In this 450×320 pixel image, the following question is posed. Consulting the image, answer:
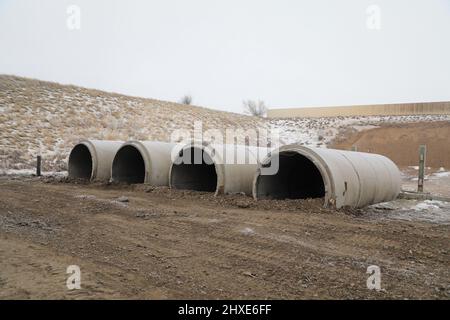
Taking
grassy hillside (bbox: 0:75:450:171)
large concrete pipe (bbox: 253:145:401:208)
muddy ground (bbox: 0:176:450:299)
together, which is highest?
grassy hillside (bbox: 0:75:450:171)

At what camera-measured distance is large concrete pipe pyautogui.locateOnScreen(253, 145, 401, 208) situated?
8102mm

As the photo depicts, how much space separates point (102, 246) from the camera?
5434mm

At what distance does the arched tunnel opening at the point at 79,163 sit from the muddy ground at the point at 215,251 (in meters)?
5.90

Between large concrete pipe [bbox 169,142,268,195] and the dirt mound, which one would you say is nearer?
large concrete pipe [bbox 169,142,268,195]

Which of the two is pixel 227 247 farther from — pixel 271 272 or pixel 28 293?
pixel 28 293

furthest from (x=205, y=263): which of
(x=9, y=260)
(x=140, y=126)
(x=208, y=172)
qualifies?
(x=140, y=126)

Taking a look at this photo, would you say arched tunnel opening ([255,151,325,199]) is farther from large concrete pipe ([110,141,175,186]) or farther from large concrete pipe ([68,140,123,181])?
large concrete pipe ([68,140,123,181])

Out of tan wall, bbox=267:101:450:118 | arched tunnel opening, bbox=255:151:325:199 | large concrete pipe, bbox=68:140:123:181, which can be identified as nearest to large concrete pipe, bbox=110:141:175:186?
large concrete pipe, bbox=68:140:123:181

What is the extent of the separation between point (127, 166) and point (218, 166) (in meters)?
4.78

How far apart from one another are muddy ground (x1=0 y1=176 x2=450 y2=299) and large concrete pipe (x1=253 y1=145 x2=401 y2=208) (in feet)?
1.49

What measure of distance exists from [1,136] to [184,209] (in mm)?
16071

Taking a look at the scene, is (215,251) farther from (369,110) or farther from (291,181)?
(369,110)
